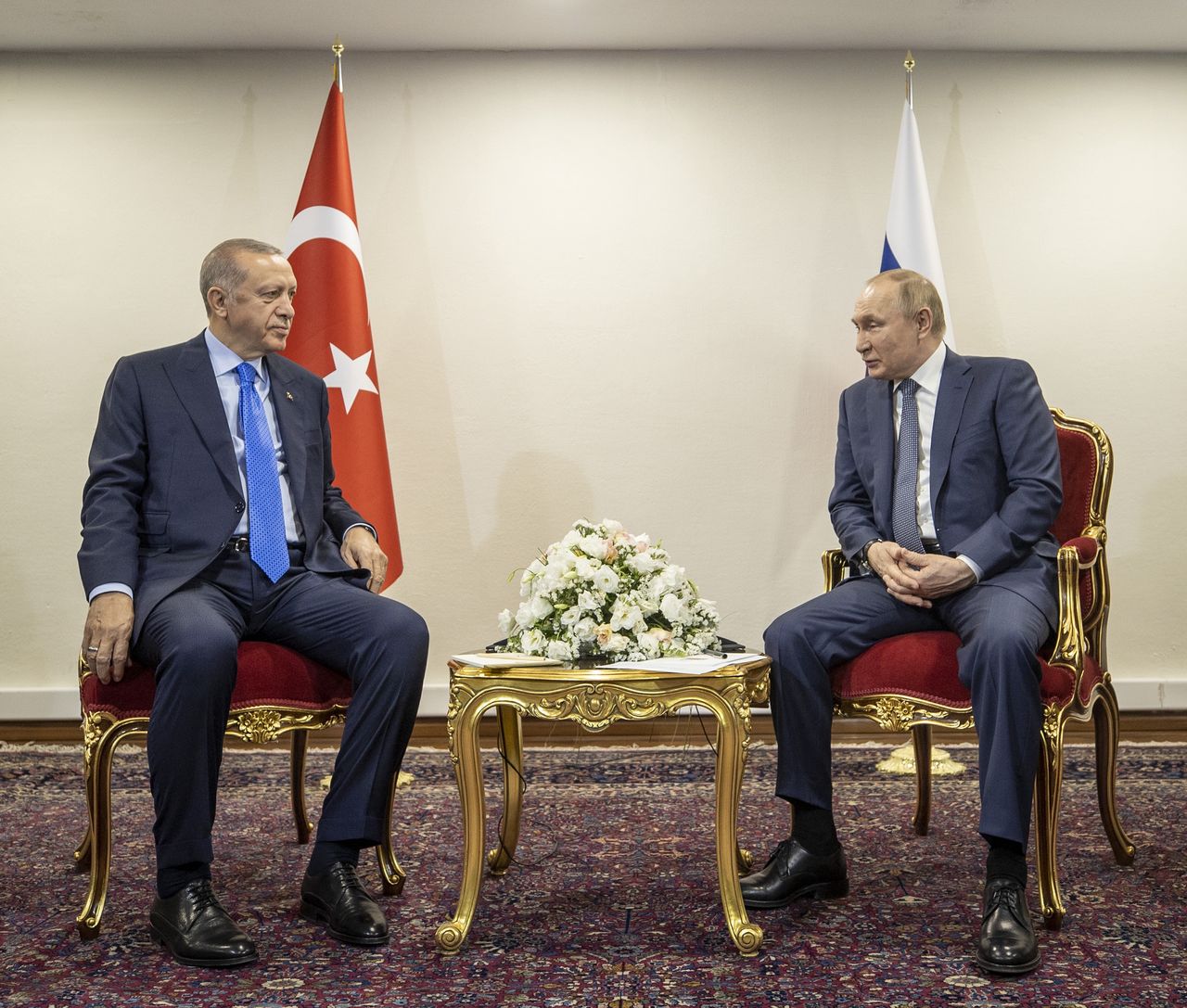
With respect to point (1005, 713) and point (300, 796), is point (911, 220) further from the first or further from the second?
point (300, 796)

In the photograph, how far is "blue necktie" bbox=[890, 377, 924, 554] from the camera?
3.23m

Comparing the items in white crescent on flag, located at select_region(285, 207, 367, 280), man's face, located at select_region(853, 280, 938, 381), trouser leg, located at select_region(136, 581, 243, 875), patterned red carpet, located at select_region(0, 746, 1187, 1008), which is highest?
white crescent on flag, located at select_region(285, 207, 367, 280)

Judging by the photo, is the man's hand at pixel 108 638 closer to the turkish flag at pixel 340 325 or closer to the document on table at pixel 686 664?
the document on table at pixel 686 664

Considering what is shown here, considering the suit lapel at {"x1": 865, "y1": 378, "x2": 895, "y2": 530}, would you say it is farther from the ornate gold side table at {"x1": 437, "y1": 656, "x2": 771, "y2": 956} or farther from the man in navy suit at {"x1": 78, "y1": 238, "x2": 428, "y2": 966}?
the man in navy suit at {"x1": 78, "y1": 238, "x2": 428, "y2": 966}

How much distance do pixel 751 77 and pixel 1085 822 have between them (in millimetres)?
3275

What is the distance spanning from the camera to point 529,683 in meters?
2.60

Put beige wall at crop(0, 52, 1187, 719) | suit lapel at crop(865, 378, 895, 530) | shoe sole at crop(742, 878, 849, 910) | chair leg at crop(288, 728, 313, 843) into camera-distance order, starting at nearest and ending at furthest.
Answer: shoe sole at crop(742, 878, 849, 910), suit lapel at crop(865, 378, 895, 530), chair leg at crop(288, 728, 313, 843), beige wall at crop(0, 52, 1187, 719)

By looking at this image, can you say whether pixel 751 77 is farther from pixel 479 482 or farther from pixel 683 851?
pixel 683 851

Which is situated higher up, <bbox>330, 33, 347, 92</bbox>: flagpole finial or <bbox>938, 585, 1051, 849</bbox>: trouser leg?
<bbox>330, 33, 347, 92</bbox>: flagpole finial

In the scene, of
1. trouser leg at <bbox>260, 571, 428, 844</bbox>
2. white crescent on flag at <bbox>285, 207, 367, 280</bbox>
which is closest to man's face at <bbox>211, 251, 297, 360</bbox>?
trouser leg at <bbox>260, 571, 428, 844</bbox>

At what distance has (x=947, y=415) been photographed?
3.25 m

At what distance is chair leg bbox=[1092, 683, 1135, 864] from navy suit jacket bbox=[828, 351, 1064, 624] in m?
0.43

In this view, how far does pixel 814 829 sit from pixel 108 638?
1745mm

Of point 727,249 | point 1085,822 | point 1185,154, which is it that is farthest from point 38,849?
point 1185,154
